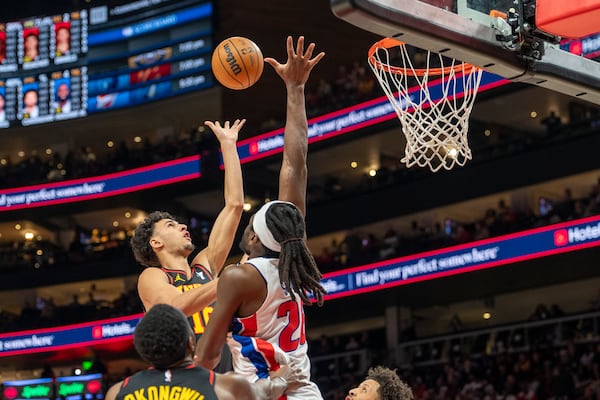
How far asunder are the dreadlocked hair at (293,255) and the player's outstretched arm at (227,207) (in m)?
1.39

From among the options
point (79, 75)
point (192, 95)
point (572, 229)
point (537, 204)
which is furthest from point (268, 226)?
point (192, 95)

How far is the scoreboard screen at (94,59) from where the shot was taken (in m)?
25.0

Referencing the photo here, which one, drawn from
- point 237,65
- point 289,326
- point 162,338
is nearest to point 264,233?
point 289,326

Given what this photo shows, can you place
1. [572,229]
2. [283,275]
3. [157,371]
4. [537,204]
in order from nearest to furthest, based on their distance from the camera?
[157,371] → [283,275] → [572,229] → [537,204]

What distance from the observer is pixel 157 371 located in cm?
360

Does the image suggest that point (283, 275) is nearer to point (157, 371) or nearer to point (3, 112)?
point (157, 371)

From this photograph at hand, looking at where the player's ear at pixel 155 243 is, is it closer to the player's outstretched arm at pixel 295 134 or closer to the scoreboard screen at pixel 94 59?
the player's outstretched arm at pixel 295 134

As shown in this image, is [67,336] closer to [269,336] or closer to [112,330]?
[112,330]

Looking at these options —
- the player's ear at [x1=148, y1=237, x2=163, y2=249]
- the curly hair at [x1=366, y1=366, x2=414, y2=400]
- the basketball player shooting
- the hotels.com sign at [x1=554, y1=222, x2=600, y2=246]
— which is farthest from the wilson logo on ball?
the hotels.com sign at [x1=554, y1=222, x2=600, y2=246]

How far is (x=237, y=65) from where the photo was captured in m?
6.94

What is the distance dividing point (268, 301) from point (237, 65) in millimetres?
2925

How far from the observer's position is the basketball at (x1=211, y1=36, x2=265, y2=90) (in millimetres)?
6902

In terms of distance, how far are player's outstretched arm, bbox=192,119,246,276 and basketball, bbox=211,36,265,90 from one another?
0.95m

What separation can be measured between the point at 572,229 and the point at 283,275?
14.0 m
